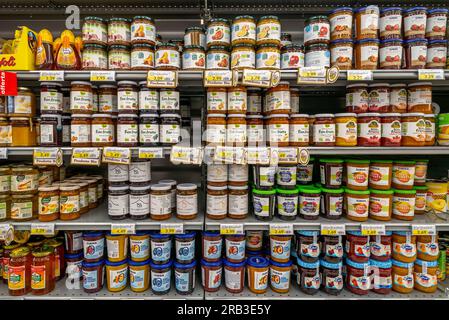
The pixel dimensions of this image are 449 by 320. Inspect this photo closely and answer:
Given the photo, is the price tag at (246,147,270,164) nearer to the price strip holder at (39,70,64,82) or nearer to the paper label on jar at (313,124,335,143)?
the paper label on jar at (313,124,335,143)

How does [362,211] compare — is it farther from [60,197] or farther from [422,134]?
[60,197]

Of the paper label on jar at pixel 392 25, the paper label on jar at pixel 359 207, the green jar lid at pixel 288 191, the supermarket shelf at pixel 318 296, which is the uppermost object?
the paper label on jar at pixel 392 25

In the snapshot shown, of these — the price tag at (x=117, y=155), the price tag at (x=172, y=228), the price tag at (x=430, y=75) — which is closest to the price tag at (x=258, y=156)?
the price tag at (x=172, y=228)

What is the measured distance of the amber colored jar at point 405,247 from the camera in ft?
4.92

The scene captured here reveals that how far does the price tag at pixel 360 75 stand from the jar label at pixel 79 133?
1.52 m

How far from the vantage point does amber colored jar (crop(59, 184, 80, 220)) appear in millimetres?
→ 1468

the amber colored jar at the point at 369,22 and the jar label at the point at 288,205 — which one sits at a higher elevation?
the amber colored jar at the point at 369,22

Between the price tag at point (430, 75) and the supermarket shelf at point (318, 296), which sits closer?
the price tag at point (430, 75)

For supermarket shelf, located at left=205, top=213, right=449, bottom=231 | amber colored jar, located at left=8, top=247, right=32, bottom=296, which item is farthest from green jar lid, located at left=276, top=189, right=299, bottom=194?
amber colored jar, located at left=8, top=247, right=32, bottom=296

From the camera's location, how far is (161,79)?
53.0 inches

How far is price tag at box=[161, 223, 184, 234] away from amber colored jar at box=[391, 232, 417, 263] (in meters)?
1.33

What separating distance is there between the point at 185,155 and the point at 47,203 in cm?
88

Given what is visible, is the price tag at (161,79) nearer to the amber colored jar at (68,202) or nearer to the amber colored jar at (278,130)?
the amber colored jar at (278,130)
